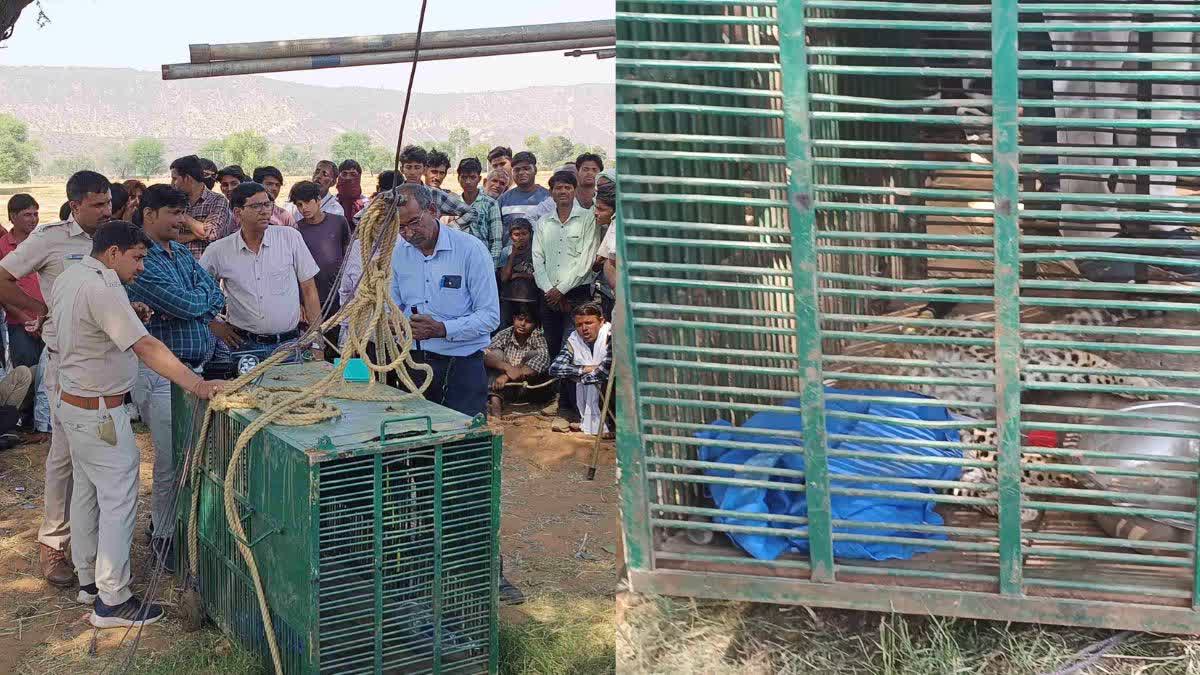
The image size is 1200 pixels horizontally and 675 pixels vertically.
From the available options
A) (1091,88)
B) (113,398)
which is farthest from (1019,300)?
(113,398)

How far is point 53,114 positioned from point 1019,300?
9830 cm

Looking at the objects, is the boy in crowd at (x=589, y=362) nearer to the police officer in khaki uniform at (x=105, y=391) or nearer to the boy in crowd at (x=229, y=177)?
the police officer in khaki uniform at (x=105, y=391)

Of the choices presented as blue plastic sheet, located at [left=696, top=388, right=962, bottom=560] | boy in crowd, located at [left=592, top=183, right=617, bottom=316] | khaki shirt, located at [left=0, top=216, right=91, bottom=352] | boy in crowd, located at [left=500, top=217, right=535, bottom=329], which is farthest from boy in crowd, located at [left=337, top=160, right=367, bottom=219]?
blue plastic sheet, located at [left=696, top=388, right=962, bottom=560]

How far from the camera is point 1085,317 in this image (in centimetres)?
511

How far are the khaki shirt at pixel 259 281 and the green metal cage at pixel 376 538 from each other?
81.9 inches

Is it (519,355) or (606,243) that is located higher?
(606,243)

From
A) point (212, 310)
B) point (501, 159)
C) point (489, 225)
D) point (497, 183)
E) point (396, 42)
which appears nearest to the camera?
point (212, 310)

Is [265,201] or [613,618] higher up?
[265,201]

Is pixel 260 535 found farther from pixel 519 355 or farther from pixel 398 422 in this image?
pixel 519 355

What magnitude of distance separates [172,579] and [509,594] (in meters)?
1.89

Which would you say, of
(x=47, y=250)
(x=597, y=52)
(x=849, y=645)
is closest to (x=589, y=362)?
(x=597, y=52)

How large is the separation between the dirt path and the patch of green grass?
0.59 ft

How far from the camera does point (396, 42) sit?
23.7 ft

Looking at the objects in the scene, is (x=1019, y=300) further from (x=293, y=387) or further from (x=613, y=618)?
(x=293, y=387)
